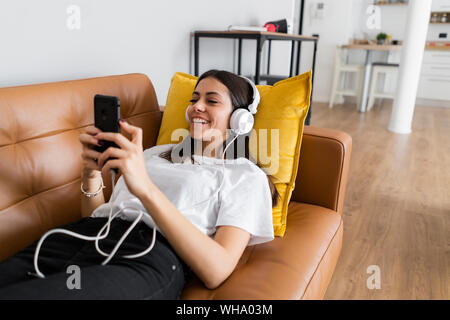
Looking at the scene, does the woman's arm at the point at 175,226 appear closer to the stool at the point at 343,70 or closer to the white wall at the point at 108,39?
the white wall at the point at 108,39

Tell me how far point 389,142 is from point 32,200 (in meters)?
3.38

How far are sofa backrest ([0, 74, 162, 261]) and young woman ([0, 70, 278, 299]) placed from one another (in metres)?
0.12

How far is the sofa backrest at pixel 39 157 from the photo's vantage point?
0.97 metres

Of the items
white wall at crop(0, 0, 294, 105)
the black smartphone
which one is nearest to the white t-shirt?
the black smartphone

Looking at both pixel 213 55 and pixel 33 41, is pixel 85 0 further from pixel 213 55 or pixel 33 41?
pixel 213 55

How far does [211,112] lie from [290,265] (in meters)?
0.49

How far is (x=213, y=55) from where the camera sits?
8.91 ft

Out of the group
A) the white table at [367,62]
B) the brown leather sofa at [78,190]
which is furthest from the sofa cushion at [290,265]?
the white table at [367,62]

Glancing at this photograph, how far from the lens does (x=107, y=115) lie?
787 mm

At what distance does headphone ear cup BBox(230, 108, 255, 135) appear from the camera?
1.10 meters

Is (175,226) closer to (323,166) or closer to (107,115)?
(107,115)

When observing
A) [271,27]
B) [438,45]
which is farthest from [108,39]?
[438,45]

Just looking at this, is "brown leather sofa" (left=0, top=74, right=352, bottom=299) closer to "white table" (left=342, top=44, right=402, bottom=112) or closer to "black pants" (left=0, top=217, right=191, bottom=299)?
"black pants" (left=0, top=217, right=191, bottom=299)

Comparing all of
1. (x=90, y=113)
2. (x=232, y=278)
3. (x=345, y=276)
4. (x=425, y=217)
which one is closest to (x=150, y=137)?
(x=90, y=113)
